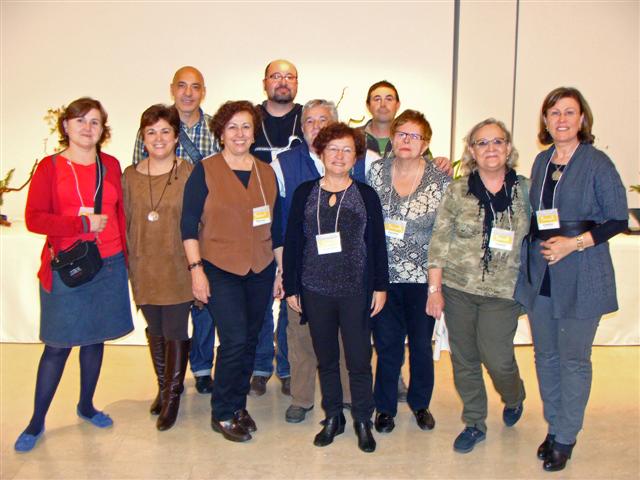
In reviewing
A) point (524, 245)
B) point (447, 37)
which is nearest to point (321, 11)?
point (447, 37)

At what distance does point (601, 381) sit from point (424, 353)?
1442 millimetres

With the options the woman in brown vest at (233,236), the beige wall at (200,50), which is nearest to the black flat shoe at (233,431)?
the woman in brown vest at (233,236)

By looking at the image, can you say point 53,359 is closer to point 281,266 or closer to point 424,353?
point 281,266

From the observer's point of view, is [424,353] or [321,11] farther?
[321,11]

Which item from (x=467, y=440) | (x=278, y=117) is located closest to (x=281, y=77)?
(x=278, y=117)

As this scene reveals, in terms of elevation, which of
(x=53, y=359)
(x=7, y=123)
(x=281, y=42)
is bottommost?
(x=53, y=359)

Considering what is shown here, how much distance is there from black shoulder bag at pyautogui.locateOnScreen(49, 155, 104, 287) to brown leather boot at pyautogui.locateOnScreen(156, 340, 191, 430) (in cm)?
55

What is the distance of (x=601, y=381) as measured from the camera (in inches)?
145

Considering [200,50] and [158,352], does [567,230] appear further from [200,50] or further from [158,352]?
[200,50]

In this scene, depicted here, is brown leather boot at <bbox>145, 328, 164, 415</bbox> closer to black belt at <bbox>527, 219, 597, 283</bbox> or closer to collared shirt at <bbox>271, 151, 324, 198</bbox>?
collared shirt at <bbox>271, 151, 324, 198</bbox>

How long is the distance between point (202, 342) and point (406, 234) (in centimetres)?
148

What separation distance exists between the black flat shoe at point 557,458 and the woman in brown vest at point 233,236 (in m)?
1.38

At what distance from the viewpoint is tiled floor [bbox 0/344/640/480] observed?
8.81ft

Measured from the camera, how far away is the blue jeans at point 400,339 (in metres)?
2.87
